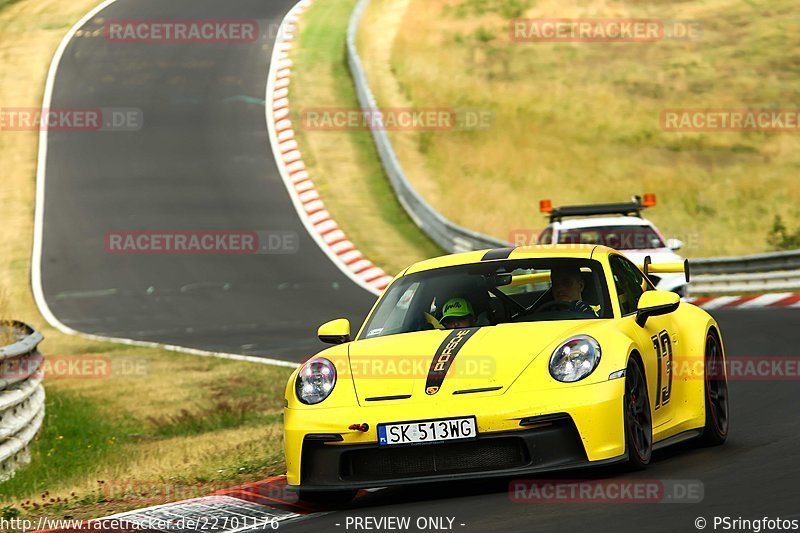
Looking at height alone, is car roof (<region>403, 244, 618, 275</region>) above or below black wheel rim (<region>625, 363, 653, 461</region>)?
above

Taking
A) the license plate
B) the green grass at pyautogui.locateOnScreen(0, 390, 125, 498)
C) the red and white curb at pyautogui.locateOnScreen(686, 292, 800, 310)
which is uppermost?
the license plate

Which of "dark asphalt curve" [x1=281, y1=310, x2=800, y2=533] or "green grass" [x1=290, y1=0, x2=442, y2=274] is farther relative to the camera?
"green grass" [x1=290, y1=0, x2=442, y2=274]

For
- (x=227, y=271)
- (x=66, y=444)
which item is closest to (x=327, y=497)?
(x=66, y=444)

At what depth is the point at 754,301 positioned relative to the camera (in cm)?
2164

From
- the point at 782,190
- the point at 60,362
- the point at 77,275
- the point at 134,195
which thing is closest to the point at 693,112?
the point at 782,190

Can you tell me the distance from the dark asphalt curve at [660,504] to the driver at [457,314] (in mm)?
978

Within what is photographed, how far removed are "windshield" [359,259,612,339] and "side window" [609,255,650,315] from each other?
18 centimetres

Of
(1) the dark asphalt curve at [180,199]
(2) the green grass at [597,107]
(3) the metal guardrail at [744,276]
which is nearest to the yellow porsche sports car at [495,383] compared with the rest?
(1) the dark asphalt curve at [180,199]

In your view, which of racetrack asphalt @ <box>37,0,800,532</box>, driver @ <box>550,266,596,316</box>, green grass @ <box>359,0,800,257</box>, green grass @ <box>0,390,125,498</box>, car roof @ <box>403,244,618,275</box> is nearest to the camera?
racetrack asphalt @ <box>37,0,800,532</box>

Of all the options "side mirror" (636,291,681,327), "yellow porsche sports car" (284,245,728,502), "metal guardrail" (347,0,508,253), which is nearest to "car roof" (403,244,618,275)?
"yellow porsche sports car" (284,245,728,502)

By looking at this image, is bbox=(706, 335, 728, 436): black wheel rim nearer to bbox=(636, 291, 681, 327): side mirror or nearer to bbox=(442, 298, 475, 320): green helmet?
bbox=(636, 291, 681, 327): side mirror

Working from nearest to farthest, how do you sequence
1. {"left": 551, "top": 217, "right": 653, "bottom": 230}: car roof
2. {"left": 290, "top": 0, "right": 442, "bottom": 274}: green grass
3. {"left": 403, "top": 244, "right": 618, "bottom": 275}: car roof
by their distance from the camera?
{"left": 403, "top": 244, "right": 618, "bottom": 275}: car roof
{"left": 551, "top": 217, "right": 653, "bottom": 230}: car roof
{"left": 290, "top": 0, "right": 442, "bottom": 274}: green grass

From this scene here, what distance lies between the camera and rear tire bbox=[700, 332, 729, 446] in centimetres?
919

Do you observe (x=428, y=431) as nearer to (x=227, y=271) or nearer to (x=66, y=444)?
(x=66, y=444)
